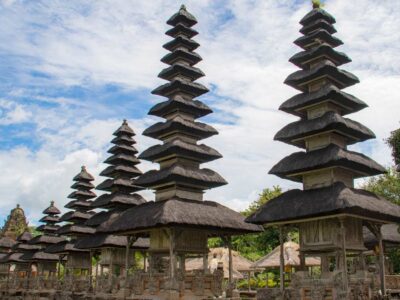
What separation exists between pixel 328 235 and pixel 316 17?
42.0ft

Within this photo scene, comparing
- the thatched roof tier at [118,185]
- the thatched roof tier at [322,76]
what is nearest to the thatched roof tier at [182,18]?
the thatched roof tier at [322,76]

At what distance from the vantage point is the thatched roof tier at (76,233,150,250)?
30609mm

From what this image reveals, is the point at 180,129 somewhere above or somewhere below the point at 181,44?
below

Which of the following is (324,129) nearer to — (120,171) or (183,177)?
(183,177)

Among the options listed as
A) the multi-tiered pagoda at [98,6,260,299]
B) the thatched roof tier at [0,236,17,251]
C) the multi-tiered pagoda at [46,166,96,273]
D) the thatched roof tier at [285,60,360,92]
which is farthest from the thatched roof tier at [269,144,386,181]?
the thatched roof tier at [0,236,17,251]

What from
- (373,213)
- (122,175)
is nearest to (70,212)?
(122,175)

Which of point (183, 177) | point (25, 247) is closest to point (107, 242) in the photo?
point (183, 177)

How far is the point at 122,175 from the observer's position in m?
35.6

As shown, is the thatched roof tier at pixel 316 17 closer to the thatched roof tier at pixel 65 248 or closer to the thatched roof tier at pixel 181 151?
the thatched roof tier at pixel 181 151

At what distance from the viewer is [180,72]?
30109 millimetres

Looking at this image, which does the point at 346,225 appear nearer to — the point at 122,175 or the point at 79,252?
the point at 122,175

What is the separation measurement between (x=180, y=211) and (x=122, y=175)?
12923 millimetres

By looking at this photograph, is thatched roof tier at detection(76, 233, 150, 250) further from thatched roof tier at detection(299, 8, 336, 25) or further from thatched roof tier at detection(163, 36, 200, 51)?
thatched roof tier at detection(299, 8, 336, 25)

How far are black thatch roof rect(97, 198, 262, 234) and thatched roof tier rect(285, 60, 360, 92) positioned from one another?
8.20 meters
